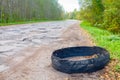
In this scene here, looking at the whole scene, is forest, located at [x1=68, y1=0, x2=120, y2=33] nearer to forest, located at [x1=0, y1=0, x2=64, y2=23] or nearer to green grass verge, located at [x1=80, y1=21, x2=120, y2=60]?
green grass verge, located at [x1=80, y1=21, x2=120, y2=60]

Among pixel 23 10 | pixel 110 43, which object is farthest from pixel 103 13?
pixel 23 10

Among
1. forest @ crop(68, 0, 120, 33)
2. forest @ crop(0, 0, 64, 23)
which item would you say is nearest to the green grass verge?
forest @ crop(68, 0, 120, 33)

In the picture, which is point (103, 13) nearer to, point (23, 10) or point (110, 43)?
point (110, 43)

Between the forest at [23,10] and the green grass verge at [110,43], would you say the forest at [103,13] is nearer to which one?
the green grass verge at [110,43]

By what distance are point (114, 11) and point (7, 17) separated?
859 inches

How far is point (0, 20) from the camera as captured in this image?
32.7 meters

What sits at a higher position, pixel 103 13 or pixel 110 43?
pixel 103 13

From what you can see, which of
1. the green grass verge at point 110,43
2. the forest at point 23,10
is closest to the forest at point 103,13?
the green grass verge at point 110,43

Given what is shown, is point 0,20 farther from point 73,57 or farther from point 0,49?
point 73,57

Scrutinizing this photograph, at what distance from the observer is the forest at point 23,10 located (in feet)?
120

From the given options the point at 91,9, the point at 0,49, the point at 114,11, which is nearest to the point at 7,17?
the point at 91,9

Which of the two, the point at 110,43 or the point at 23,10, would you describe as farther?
the point at 23,10

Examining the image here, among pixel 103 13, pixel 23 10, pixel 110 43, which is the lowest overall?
pixel 110 43

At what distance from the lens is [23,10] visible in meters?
48.6
